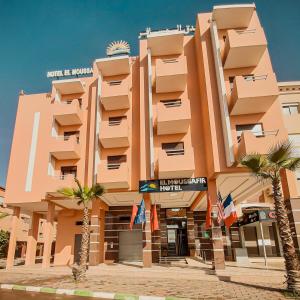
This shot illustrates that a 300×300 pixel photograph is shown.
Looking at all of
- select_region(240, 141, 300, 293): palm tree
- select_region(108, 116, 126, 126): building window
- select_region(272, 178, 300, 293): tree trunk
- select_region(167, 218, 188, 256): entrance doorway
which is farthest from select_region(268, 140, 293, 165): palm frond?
select_region(167, 218, 188, 256): entrance doorway

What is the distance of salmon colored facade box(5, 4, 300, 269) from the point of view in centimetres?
2003

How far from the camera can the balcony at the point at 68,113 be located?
82.5 feet

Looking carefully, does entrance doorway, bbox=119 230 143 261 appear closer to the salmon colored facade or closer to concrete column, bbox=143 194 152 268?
the salmon colored facade

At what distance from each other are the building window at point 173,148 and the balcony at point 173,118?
1.25m

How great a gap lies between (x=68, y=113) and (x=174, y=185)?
12357 millimetres

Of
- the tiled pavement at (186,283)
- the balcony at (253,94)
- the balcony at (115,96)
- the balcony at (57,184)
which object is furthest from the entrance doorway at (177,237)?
the balcony at (253,94)

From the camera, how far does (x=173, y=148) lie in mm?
22703

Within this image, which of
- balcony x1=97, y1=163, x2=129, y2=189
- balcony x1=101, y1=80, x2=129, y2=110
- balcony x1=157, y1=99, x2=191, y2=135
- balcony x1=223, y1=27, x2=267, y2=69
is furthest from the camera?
balcony x1=101, y1=80, x2=129, y2=110

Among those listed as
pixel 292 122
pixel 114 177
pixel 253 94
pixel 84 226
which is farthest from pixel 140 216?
pixel 292 122

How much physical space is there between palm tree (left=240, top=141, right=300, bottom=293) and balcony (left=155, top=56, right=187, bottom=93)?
448 inches

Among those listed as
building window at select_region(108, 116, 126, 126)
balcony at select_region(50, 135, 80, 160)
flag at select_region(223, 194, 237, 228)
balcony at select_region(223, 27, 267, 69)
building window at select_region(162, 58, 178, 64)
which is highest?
building window at select_region(162, 58, 178, 64)

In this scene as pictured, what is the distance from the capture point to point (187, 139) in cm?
2248

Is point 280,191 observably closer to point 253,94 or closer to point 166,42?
point 253,94

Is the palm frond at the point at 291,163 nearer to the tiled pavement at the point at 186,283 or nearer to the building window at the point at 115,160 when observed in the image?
the tiled pavement at the point at 186,283
